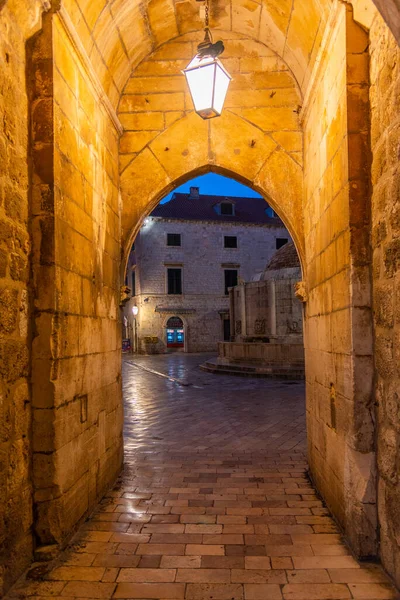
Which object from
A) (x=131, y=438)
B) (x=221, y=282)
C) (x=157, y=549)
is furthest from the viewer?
(x=221, y=282)

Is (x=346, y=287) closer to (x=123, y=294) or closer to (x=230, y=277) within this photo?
(x=123, y=294)

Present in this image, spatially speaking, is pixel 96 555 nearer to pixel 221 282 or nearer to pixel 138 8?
pixel 138 8

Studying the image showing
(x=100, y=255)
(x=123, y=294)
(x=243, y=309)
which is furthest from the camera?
(x=243, y=309)

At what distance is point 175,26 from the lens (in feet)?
16.1

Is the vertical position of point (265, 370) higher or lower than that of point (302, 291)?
lower

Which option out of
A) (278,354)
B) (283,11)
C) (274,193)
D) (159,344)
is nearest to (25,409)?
(274,193)

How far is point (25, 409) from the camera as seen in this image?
10.0 feet

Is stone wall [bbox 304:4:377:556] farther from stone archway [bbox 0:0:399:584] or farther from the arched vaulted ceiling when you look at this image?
the arched vaulted ceiling

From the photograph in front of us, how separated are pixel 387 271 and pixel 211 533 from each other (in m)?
2.40

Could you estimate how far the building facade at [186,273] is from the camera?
1145 inches

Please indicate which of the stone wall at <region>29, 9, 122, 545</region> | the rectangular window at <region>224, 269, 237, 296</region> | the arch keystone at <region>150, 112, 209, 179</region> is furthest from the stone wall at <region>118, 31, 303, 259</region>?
the rectangular window at <region>224, 269, 237, 296</region>

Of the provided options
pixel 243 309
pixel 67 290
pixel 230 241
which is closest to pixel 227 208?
pixel 230 241

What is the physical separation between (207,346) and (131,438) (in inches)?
907

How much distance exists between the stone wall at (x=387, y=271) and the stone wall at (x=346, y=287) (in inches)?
3.7
